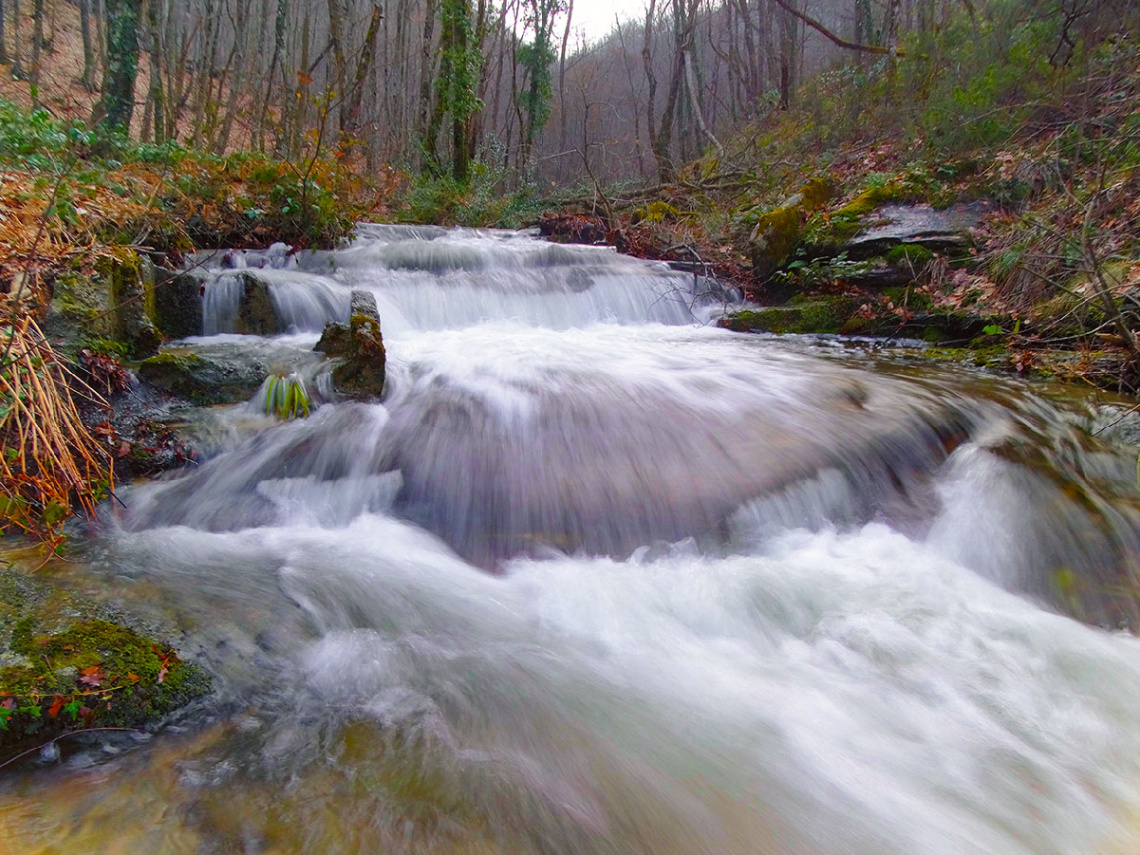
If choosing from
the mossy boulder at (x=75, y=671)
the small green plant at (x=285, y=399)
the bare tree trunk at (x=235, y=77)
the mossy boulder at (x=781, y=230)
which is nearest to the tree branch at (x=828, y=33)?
the mossy boulder at (x=75, y=671)

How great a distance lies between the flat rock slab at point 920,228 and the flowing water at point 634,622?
2.58m

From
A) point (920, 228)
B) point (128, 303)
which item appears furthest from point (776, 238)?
point (128, 303)

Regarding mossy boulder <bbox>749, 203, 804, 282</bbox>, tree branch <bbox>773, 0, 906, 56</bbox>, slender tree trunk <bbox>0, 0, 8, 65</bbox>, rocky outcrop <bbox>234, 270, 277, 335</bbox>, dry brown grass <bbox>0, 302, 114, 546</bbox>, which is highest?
slender tree trunk <bbox>0, 0, 8, 65</bbox>

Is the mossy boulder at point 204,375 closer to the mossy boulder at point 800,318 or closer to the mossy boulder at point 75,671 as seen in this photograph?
the mossy boulder at point 75,671

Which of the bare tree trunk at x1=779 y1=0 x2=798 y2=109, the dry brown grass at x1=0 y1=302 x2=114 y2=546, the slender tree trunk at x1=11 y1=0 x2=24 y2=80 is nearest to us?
the dry brown grass at x1=0 y1=302 x2=114 y2=546

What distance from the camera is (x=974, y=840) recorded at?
6.34 ft

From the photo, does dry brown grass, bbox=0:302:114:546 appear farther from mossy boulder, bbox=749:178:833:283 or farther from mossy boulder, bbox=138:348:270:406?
mossy boulder, bbox=749:178:833:283

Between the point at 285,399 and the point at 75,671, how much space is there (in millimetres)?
2670

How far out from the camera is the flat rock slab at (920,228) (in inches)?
280

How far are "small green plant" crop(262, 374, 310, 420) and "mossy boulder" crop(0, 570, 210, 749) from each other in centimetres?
212

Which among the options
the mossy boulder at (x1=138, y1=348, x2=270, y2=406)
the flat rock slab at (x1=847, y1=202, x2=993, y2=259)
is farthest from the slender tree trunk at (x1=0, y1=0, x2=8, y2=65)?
the flat rock slab at (x1=847, y1=202, x2=993, y2=259)

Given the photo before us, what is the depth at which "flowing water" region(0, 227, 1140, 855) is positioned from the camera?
1.90 metres

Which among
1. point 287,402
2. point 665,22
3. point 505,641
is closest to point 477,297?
point 287,402

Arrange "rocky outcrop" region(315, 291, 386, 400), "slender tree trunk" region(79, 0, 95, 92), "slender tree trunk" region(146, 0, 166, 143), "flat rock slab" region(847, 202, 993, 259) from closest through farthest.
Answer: "rocky outcrop" region(315, 291, 386, 400) < "flat rock slab" region(847, 202, 993, 259) < "slender tree trunk" region(146, 0, 166, 143) < "slender tree trunk" region(79, 0, 95, 92)
